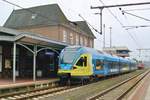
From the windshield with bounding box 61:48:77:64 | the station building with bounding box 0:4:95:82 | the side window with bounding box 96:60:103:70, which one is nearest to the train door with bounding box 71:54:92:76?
the windshield with bounding box 61:48:77:64

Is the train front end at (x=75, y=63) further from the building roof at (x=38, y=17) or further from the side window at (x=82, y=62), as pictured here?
the building roof at (x=38, y=17)

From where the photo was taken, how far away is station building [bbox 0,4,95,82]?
94.0 ft

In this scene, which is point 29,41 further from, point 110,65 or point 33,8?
point 33,8

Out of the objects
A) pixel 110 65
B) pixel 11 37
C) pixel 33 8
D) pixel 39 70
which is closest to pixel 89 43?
pixel 33 8

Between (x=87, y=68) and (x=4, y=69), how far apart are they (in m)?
7.93

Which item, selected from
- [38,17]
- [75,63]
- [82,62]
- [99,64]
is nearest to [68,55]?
[75,63]

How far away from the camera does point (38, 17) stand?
62312 millimetres

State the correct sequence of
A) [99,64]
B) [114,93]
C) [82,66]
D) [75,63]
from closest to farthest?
[114,93] < [75,63] < [82,66] < [99,64]

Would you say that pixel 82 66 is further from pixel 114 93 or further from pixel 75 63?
pixel 114 93

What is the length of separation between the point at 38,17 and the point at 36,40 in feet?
112

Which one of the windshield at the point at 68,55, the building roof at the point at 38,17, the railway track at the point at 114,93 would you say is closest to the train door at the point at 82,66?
the windshield at the point at 68,55

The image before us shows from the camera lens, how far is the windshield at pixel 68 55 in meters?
28.3

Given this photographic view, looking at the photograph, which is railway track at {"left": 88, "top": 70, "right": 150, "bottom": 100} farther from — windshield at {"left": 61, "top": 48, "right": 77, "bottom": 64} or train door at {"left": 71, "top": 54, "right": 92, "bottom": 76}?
windshield at {"left": 61, "top": 48, "right": 77, "bottom": 64}

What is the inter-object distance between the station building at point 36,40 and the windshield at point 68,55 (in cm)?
211
